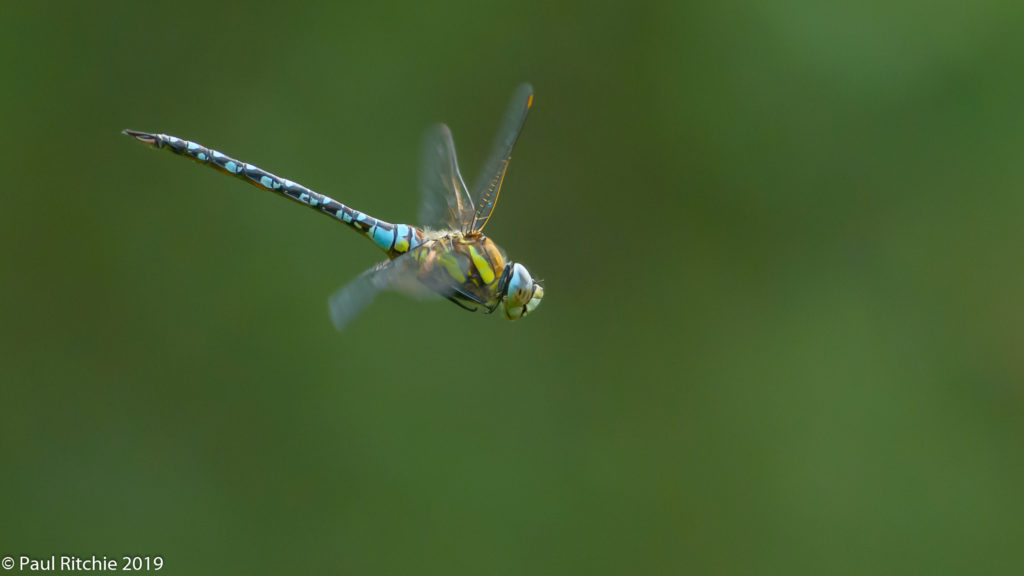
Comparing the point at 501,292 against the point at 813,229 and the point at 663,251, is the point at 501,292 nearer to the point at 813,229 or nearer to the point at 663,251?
the point at 663,251

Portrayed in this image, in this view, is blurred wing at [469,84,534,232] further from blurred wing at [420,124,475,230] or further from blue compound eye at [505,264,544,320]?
A: blue compound eye at [505,264,544,320]

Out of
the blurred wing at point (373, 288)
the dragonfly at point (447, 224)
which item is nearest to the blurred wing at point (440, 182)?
the dragonfly at point (447, 224)

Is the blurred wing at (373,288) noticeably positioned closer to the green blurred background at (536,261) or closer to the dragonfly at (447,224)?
the dragonfly at (447,224)

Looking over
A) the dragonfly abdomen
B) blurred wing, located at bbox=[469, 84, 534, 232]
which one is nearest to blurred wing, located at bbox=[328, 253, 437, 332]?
the dragonfly abdomen

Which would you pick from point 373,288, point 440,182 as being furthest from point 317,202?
point 373,288

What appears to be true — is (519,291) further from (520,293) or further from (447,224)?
(447,224)

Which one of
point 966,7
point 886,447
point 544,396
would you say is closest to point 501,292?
point 544,396

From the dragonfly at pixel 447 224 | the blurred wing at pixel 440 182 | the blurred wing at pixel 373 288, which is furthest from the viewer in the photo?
the blurred wing at pixel 440 182
